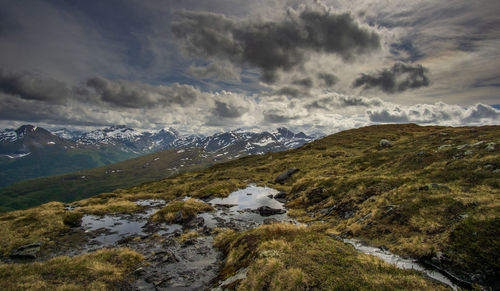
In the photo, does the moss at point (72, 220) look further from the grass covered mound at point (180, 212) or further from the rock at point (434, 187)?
the rock at point (434, 187)

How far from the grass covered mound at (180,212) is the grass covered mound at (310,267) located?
1415 centimetres

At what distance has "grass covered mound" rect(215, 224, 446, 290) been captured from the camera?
30.8 feet

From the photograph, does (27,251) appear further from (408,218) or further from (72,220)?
(408,218)

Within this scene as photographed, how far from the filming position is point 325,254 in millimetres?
12531

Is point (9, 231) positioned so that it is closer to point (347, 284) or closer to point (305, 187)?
point (347, 284)

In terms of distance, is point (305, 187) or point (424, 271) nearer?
point (424, 271)

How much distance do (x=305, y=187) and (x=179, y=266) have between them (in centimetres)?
2603

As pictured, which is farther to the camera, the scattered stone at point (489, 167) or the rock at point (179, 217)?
the rock at point (179, 217)

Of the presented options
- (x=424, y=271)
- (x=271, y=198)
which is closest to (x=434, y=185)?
(x=424, y=271)

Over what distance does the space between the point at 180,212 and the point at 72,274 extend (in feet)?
51.0

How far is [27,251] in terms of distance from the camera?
1816 centimetres

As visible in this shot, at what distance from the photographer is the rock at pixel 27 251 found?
17.7 meters

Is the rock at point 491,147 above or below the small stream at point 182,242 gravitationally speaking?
above

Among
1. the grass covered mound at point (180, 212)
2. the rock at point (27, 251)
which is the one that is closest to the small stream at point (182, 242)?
the grass covered mound at point (180, 212)
